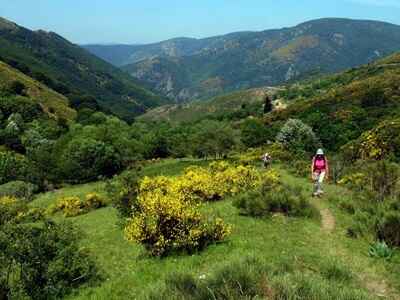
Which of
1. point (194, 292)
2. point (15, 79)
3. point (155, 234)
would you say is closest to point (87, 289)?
point (155, 234)

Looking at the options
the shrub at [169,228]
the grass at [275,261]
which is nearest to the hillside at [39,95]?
the grass at [275,261]

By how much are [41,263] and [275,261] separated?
6016 mm

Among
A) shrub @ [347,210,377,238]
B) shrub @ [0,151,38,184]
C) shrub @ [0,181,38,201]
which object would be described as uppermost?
A: shrub @ [347,210,377,238]

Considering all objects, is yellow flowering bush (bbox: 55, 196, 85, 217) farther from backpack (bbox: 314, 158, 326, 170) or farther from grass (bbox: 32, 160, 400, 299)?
backpack (bbox: 314, 158, 326, 170)

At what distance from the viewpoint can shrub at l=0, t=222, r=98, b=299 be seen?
42.0 feet

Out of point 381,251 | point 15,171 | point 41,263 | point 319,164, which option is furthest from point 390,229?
point 15,171

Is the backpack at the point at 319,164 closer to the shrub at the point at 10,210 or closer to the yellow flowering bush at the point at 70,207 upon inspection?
the shrub at the point at 10,210

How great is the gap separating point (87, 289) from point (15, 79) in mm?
133551

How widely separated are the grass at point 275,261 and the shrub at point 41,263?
0.66m

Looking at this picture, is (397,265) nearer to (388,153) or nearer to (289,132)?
(388,153)

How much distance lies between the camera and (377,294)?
10.8 metres

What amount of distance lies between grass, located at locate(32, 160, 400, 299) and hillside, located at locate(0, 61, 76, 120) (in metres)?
116

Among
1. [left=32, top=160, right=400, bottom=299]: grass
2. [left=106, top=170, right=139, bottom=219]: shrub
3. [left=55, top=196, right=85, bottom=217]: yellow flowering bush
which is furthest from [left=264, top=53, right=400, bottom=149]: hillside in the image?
[left=32, top=160, right=400, bottom=299]: grass

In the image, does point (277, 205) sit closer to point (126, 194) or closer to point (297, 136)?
point (126, 194)
